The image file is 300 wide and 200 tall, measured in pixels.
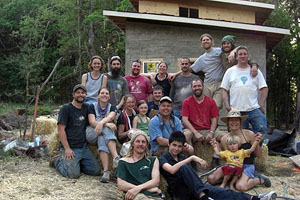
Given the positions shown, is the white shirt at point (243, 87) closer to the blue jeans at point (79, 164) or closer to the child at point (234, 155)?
the child at point (234, 155)

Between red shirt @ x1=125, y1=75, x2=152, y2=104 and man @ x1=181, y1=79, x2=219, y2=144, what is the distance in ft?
3.02

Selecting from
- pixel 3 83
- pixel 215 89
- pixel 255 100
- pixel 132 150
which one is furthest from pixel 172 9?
pixel 3 83

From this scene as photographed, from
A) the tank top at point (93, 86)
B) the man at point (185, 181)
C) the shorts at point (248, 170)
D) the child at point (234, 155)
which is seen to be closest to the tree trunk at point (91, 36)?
the tank top at point (93, 86)

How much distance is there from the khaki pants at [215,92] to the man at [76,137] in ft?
7.43

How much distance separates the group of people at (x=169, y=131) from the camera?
14.8ft

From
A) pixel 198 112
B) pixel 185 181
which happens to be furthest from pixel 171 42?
pixel 185 181

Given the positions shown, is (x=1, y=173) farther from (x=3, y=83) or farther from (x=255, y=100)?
(x=3, y=83)

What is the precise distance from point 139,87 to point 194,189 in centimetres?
256

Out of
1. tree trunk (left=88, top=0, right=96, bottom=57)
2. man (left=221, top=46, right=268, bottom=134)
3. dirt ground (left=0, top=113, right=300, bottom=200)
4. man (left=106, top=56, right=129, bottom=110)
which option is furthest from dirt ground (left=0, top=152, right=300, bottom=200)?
tree trunk (left=88, top=0, right=96, bottom=57)

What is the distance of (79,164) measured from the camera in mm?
5363

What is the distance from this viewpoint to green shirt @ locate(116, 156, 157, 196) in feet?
14.2

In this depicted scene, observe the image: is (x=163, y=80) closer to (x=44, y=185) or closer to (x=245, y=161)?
(x=245, y=161)

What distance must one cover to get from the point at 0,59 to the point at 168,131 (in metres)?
22.3

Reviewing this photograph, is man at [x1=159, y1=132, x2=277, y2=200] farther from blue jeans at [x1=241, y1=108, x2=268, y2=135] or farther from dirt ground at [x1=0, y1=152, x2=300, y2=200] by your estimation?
blue jeans at [x1=241, y1=108, x2=268, y2=135]
